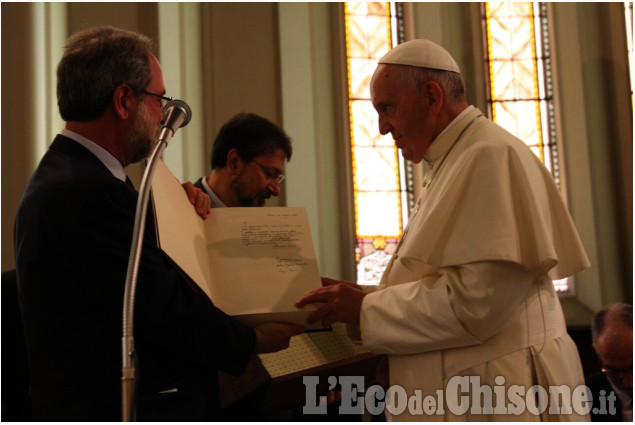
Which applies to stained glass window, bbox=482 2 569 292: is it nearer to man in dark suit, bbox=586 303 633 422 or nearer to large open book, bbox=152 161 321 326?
man in dark suit, bbox=586 303 633 422

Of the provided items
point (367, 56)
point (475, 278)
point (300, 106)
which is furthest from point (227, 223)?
point (367, 56)

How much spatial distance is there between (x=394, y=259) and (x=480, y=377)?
652 mm

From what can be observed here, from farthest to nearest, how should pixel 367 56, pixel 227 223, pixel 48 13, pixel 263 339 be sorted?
pixel 367 56
pixel 48 13
pixel 227 223
pixel 263 339

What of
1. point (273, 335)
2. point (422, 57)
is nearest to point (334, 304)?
point (273, 335)

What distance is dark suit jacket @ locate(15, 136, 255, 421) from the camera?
284 cm

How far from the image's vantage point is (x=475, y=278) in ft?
10.0

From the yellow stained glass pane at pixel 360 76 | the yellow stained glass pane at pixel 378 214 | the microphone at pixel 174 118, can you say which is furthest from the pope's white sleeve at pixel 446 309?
the yellow stained glass pane at pixel 360 76

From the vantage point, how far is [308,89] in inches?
305

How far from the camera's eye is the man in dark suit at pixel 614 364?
4.71 meters

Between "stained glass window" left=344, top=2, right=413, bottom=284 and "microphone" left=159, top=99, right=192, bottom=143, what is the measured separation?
17.4 ft

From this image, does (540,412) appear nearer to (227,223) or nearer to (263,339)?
(263,339)

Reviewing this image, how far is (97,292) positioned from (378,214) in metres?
5.43

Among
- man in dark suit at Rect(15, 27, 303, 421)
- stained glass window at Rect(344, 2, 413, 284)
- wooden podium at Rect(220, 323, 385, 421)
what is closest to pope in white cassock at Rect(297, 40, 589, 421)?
wooden podium at Rect(220, 323, 385, 421)

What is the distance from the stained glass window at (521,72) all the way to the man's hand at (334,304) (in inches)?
214
